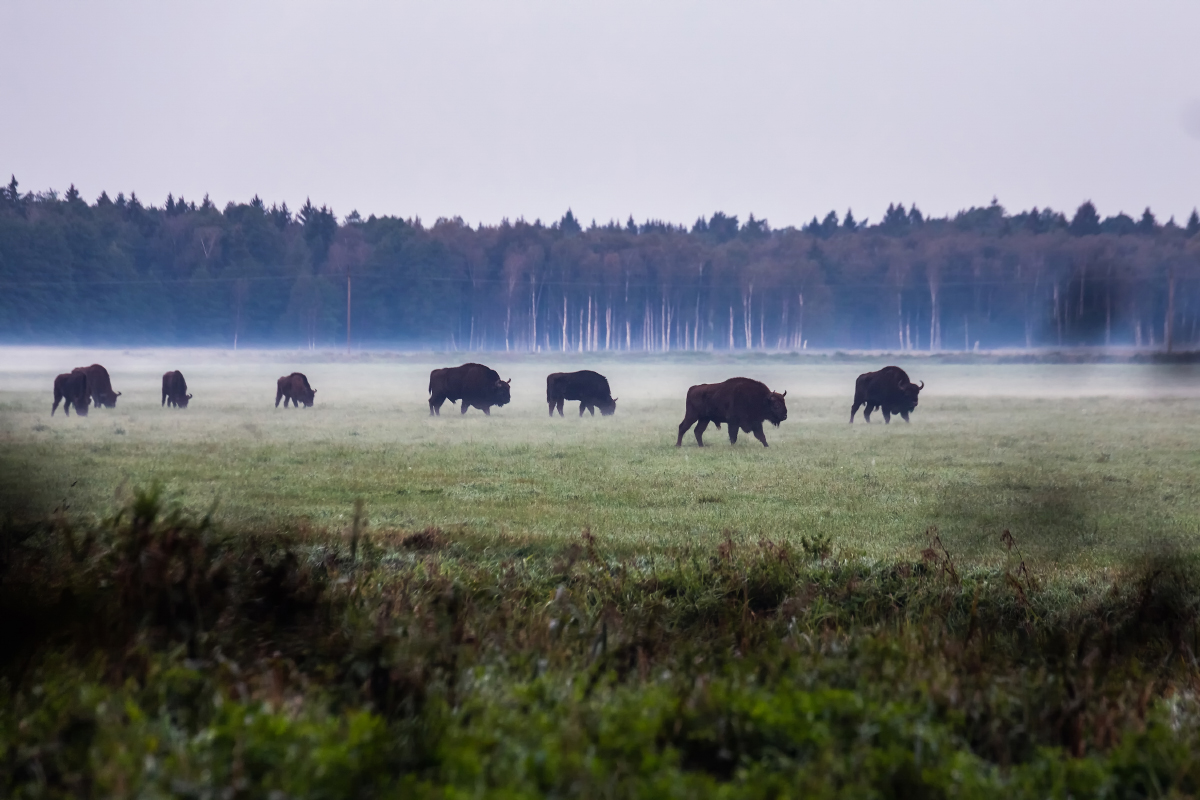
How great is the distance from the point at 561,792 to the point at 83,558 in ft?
11.0

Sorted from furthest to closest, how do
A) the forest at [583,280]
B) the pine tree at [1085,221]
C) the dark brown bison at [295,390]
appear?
the pine tree at [1085,221] < the dark brown bison at [295,390] < the forest at [583,280]

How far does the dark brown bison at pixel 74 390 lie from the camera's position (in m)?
21.8

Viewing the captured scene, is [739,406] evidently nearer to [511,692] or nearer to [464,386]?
[464,386]

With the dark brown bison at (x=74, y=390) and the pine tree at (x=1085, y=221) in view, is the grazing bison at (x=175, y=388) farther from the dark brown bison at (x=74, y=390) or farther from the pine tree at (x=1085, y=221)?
the pine tree at (x=1085, y=221)

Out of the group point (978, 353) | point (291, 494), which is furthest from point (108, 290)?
point (978, 353)

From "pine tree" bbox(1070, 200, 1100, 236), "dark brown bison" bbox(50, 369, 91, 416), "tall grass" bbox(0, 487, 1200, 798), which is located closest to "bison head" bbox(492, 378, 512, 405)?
"dark brown bison" bbox(50, 369, 91, 416)

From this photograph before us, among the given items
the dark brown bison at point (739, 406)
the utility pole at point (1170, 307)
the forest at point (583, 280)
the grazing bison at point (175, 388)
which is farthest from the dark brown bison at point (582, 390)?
the utility pole at point (1170, 307)

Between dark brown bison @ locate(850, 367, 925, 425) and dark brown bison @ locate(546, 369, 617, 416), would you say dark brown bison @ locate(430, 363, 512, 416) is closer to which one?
dark brown bison @ locate(546, 369, 617, 416)

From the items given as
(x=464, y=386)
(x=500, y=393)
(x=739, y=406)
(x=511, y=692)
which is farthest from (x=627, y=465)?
(x=500, y=393)

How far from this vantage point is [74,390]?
72.6ft

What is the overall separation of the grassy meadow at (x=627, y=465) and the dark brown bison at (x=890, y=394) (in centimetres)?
Result: 75

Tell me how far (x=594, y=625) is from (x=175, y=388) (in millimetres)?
22367

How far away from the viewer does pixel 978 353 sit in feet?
105

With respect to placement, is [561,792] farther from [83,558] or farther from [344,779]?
[83,558]
